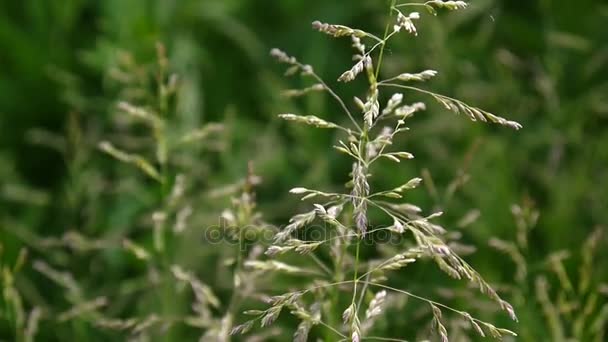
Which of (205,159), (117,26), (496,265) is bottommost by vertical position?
(496,265)

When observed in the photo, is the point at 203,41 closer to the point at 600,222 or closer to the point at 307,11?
the point at 307,11

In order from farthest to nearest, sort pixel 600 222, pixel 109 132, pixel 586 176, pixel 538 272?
pixel 109 132 → pixel 586 176 → pixel 600 222 → pixel 538 272

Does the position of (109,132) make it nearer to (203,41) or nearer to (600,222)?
(203,41)

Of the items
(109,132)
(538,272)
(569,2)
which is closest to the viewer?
(538,272)

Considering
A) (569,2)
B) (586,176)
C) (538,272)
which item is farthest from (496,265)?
(569,2)

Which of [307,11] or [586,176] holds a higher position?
[307,11]

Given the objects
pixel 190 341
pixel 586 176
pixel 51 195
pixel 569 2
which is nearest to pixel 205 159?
pixel 51 195

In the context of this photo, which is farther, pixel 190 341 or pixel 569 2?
pixel 569 2
